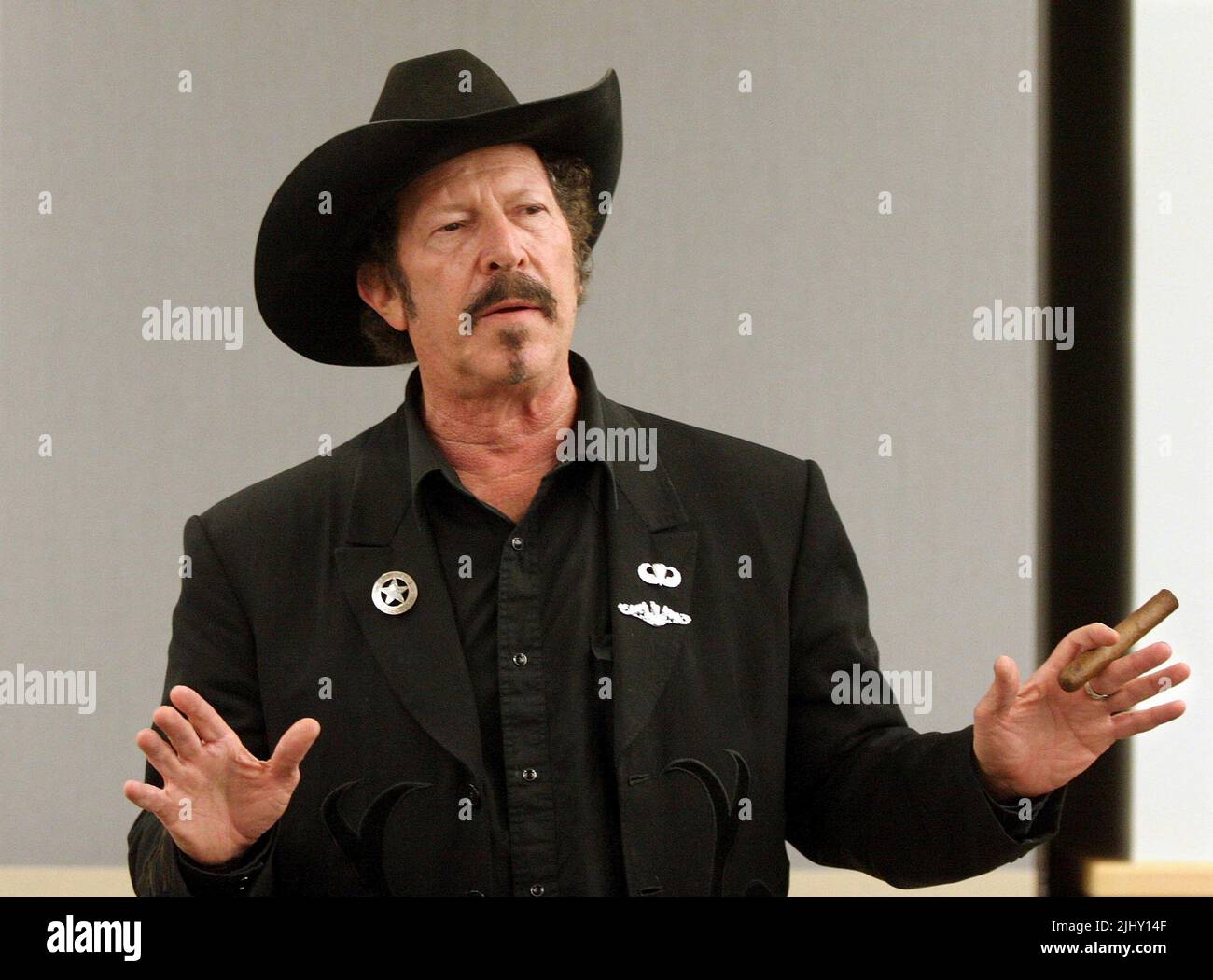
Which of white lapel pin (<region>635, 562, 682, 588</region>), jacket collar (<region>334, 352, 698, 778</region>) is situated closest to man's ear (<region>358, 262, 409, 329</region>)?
jacket collar (<region>334, 352, 698, 778</region>)

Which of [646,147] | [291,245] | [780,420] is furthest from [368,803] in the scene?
[646,147]

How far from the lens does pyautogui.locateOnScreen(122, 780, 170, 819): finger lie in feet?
4.65

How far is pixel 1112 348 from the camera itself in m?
2.40

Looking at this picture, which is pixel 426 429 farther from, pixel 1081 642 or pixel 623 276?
pixel 1081 642

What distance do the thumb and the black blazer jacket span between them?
0.11 m

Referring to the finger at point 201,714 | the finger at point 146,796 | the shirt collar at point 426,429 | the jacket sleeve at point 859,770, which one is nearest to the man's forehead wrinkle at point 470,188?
the shirt collar at point 426,429

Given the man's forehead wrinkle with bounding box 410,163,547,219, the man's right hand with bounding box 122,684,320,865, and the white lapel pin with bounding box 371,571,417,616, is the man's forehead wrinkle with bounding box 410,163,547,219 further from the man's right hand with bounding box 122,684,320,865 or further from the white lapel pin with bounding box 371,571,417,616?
the man's right hand with bounding box 122,684,320,865

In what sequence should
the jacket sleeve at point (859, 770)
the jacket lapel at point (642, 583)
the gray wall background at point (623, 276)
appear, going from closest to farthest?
the jacket sleeve at point (859, 770) → the jacket lapel at point (642, 583) → the gray wall background at point (623, 276)

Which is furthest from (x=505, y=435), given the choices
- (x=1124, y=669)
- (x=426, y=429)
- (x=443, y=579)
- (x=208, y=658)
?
(x=1124, y=669)

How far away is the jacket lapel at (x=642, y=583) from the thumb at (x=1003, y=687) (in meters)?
0.43

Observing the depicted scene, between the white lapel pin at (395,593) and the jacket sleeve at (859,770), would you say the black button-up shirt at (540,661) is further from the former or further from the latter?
the jacket sleeve at (859,770)

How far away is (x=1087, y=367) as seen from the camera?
2.41 m

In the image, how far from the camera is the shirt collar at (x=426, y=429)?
1812 millimetres

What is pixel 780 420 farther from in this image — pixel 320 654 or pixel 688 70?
pixel 320 654
